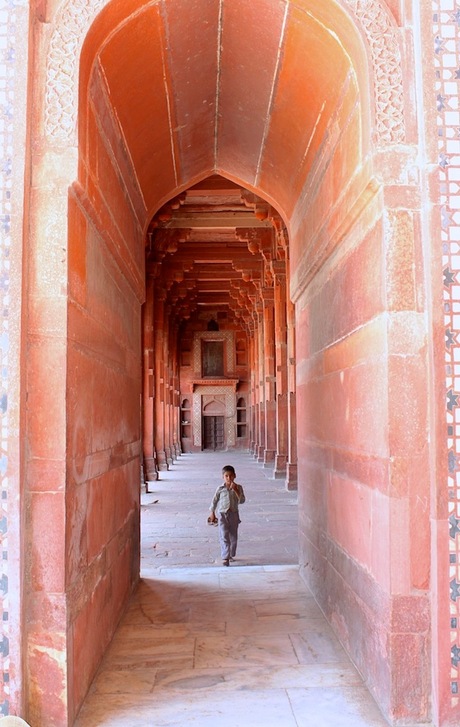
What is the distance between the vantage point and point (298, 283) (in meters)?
5.04

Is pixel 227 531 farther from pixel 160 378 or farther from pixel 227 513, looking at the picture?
pixel 160 378

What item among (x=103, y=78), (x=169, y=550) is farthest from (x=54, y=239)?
(x=169, y=550)

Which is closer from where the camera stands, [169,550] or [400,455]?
[400,455]

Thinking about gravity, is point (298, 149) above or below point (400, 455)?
above

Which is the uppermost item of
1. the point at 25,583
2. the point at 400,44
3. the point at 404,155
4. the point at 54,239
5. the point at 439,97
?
the point at 400,44

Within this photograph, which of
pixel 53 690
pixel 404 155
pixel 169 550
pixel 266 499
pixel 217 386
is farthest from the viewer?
pixel 217 386

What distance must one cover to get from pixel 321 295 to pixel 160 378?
14.5 m

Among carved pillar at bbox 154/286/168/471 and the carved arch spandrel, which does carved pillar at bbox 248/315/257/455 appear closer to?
carved pillar at bbox 154/286/168/471

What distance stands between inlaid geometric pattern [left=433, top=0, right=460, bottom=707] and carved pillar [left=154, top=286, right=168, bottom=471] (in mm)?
14649

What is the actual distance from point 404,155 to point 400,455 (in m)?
1.36

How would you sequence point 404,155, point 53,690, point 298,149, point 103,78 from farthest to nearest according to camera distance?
point 298,149, point 103,78, point 404,155, point 53,690

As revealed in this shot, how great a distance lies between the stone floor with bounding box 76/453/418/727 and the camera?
2762 mm

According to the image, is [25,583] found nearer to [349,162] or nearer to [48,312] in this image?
[48,312]

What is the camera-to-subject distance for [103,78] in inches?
127
